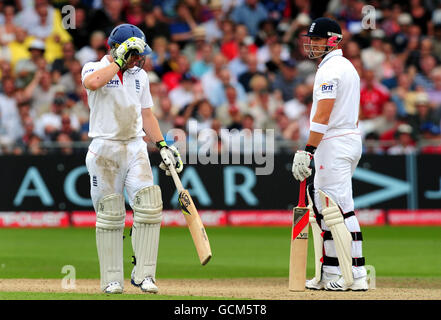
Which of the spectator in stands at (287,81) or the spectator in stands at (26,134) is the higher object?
the spectator in stands at (287,81)

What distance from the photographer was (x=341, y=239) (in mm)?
8211

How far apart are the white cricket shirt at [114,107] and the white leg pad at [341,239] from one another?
185 cm

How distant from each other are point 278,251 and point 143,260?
185 inches

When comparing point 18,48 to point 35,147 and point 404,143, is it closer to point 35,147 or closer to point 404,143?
point 35,147

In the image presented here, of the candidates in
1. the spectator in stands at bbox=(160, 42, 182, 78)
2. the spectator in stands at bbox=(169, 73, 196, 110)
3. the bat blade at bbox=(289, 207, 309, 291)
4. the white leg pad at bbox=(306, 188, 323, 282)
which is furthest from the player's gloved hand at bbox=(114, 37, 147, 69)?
the spectator in stands at bbox=(160, 42, 182, 78)

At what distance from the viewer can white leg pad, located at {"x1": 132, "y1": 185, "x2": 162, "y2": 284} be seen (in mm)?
7941

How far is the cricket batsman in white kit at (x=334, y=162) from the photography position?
27.0ft

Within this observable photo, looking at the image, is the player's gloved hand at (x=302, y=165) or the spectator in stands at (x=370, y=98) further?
the spectator in stands at (x=370, y=98)

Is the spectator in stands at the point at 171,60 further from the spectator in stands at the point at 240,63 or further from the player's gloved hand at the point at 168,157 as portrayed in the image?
the player's gloved hand at the point at 168,157

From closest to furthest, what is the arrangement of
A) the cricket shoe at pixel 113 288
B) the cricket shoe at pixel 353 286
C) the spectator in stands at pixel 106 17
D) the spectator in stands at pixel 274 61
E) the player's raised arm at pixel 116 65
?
the player's raised arm at pixel 116 65 → the cricket shoe at pixel 113 288 → the cricket shoe at pixel 353 286 → the spectator in stands at pixel 274 61 → the spectator in stands at pixel 106 17

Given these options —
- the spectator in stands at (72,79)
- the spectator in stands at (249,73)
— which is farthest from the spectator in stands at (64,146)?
the spectator in stands at (249,73)

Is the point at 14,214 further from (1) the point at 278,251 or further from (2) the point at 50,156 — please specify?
(1) the point at 278,251

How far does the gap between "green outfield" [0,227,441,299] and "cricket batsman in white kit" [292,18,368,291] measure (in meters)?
1.79

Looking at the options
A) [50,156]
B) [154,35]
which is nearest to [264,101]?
[154,35]
